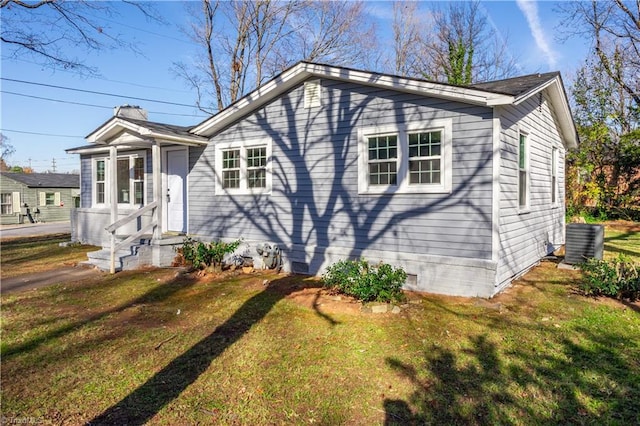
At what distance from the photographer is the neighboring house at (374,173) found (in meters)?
6.63

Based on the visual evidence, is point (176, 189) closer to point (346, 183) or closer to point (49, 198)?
point (346, 183)

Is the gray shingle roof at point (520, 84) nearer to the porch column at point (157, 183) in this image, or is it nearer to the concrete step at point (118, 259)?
the porch column at point (157, 183)

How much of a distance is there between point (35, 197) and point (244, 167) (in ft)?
96.7

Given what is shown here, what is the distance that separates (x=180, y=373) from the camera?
4031 mm

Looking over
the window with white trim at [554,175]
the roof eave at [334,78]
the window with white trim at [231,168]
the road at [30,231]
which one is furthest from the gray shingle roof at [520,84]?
the road at [30,231]

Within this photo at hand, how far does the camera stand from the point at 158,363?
4270 mm

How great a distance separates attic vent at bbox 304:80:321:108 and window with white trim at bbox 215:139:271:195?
1357 mm

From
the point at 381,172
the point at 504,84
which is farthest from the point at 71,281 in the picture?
the point at 504,84

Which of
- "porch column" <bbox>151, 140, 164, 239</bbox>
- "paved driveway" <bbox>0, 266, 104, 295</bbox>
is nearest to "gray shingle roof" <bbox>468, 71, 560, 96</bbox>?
"porch column" <bbox>151, 140, 164, 239</bbox>

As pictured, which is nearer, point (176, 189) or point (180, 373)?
point (180, 373)

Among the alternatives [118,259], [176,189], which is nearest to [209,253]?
[118,259]

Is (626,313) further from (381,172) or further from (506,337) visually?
(381,172)

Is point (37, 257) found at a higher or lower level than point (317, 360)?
higher

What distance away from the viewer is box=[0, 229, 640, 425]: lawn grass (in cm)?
333
